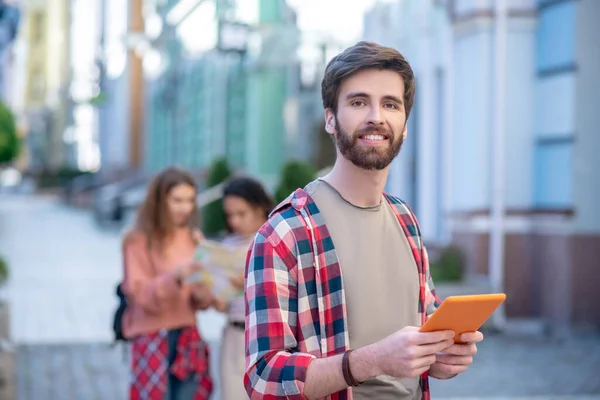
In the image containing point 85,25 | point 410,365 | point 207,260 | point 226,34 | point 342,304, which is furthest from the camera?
point 85,25

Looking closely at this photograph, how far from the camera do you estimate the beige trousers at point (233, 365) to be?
15.0 feet

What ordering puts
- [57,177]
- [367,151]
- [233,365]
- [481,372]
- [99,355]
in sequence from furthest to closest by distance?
1. [57,177]
2. [99,355]
3. [481,372]
4. [233,365]
5. [367,151]

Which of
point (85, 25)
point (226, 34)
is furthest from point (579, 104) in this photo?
point (85, 25)

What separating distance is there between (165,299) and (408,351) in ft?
9.88

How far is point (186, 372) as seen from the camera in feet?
16.5

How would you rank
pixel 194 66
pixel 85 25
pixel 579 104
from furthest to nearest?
pixel 85 25, pixel 194 66, pixel 579 104

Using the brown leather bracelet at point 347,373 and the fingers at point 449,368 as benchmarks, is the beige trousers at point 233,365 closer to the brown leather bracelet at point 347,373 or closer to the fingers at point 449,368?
the fingers at point 449,368

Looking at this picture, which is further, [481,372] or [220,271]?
[481,372]

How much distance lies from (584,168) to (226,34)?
23.9 ft

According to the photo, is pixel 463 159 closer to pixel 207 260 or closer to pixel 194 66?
pixel 207 260

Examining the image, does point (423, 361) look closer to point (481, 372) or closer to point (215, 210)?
point (481, 372)

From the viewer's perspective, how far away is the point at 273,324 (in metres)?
2.20

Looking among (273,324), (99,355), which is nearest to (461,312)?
(273,324)

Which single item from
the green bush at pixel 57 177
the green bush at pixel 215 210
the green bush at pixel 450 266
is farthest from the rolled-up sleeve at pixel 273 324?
the green bush at pixel 57 177
